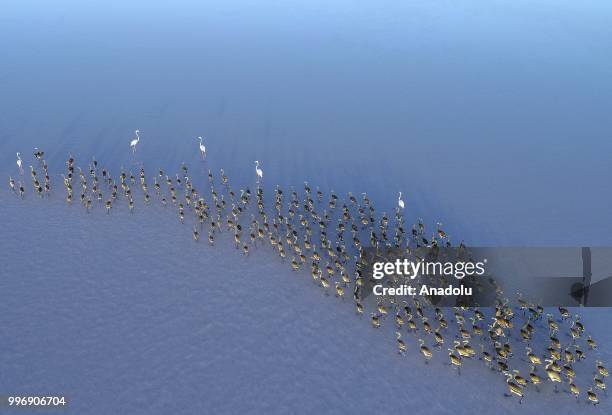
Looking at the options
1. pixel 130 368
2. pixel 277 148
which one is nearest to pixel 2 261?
pixel 130 368

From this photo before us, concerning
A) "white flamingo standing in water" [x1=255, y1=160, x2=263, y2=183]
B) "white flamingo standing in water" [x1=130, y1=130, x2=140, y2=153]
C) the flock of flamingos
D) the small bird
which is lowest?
the flock of flamingos

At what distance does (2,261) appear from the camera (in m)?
33.2

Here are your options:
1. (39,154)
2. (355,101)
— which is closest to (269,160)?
(355,101)

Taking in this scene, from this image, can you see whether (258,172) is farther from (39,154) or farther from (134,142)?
(39,154)

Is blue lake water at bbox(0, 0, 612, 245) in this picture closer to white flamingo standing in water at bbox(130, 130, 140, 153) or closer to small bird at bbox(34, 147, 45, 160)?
small bird at bbox(34, 147, 45, 160)

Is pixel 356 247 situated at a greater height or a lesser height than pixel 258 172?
lesser

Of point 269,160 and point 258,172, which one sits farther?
point 269,160

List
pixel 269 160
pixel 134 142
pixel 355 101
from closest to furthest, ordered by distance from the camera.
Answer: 1. pixel 134 142
2. pixel 269 160
3. pixel 355 101

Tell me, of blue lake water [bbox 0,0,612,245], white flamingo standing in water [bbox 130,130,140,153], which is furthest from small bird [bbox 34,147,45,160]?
white flamingo standing in water [bbox 130,130,140,153]

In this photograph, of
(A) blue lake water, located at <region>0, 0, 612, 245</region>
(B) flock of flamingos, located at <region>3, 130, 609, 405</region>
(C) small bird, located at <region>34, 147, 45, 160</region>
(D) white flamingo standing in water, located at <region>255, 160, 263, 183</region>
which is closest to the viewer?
(B) flock of flamingos, located at <region>3, 130, 609, 405</region>

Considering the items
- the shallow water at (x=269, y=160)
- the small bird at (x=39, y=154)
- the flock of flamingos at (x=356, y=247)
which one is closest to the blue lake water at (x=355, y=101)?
the shallow water at (x=269, y=160)

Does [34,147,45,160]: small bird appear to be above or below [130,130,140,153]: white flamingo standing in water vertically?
below

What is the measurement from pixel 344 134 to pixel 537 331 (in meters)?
26.6

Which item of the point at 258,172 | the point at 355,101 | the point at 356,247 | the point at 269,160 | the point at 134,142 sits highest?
the point at 355,101
